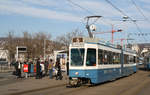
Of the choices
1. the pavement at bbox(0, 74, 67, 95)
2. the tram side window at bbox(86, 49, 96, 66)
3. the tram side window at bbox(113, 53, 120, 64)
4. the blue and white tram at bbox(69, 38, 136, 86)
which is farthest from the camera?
the tram side window at bbox(113, 53, 120, 64)

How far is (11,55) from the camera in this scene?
2205 inches

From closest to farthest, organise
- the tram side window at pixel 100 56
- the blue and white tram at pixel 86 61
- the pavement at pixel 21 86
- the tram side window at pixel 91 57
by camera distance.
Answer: the pavement at pixel 21 86, the blue and white tram at pixel 86 61, the tram side window at pixel 91 57, the tram side window at pixel 100 56

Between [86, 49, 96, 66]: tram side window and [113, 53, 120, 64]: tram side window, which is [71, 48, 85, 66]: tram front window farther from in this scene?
[113, 53, 120, 64]: tram side window

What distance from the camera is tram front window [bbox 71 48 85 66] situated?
16695 mm

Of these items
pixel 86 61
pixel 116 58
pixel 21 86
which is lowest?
pixel 21 86

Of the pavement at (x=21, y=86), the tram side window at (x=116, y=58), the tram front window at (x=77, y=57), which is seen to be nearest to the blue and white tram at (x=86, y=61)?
the tram front window at (x=77, y=57)

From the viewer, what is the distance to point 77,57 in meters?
16.8

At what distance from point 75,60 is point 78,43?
43.5 inches

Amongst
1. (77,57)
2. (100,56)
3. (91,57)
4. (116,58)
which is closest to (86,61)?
(91,57)

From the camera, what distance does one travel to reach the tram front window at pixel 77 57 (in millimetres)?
16695

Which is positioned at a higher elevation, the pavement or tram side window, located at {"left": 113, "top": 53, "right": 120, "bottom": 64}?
tram side window, located at {"left": 113, "top": 53, "right": 120, "bottom": 64}

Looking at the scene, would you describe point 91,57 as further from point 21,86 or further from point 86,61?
point 21,86

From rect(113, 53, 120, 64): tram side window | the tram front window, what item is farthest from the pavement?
rect(113, 53, 120, 64): tram side window

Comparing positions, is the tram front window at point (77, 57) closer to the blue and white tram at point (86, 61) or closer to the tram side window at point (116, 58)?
the blue and white tram at point (86, 61)
